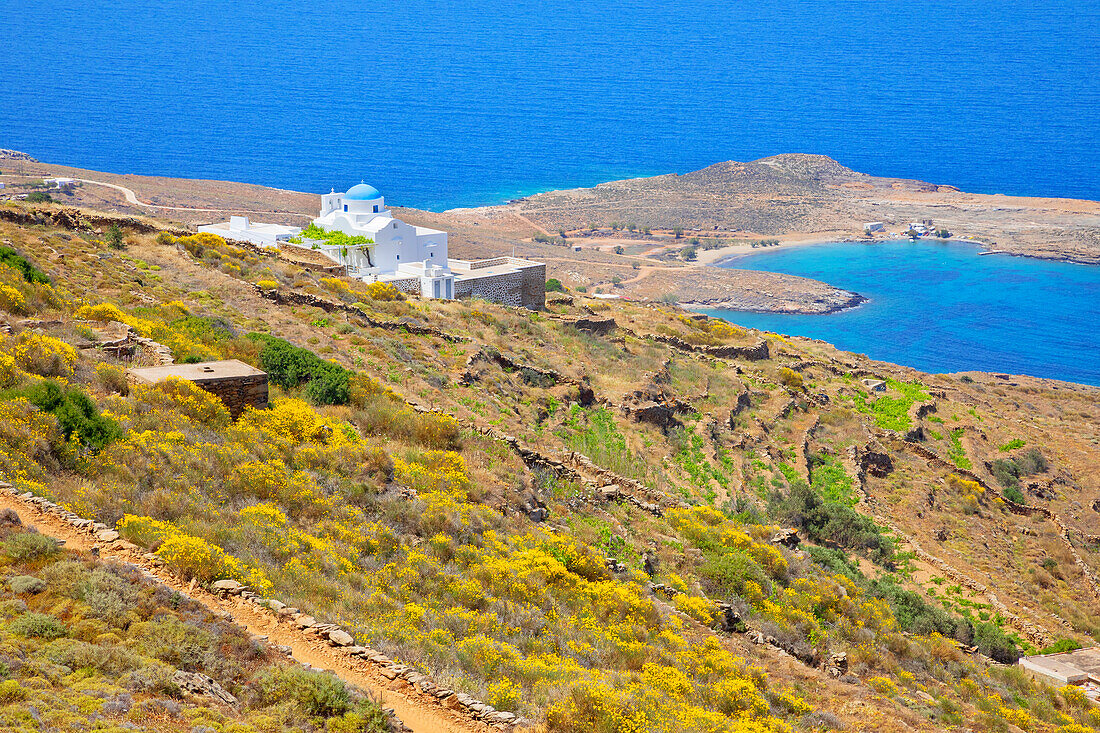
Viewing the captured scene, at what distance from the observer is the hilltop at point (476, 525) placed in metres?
6.95

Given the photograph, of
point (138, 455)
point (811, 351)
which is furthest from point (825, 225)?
point (138, 455)

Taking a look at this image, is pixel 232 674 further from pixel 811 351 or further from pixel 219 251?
pixel 811 351

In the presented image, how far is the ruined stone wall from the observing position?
30.8 meters

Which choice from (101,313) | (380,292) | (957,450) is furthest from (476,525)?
(957,450)

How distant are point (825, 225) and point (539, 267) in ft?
254

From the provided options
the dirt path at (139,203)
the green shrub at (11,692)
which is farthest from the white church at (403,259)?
the dirt path at (139,203)

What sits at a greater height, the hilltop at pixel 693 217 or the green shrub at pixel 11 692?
A: the hilltop at pixel 693 217

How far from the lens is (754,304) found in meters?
68.2

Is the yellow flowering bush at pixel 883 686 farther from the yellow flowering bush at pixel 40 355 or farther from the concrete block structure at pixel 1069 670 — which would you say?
the yellow flowering bush at pixel 40 355

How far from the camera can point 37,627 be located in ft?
18.6

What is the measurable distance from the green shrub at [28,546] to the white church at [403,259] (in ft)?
76.2

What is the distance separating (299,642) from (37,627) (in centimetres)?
193

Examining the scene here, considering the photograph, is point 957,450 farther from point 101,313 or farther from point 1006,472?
point 101,313

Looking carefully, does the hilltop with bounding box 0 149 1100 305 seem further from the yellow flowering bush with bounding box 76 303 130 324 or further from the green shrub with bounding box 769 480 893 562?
the yellow flowering bush with bounding box 76 303 130 324
